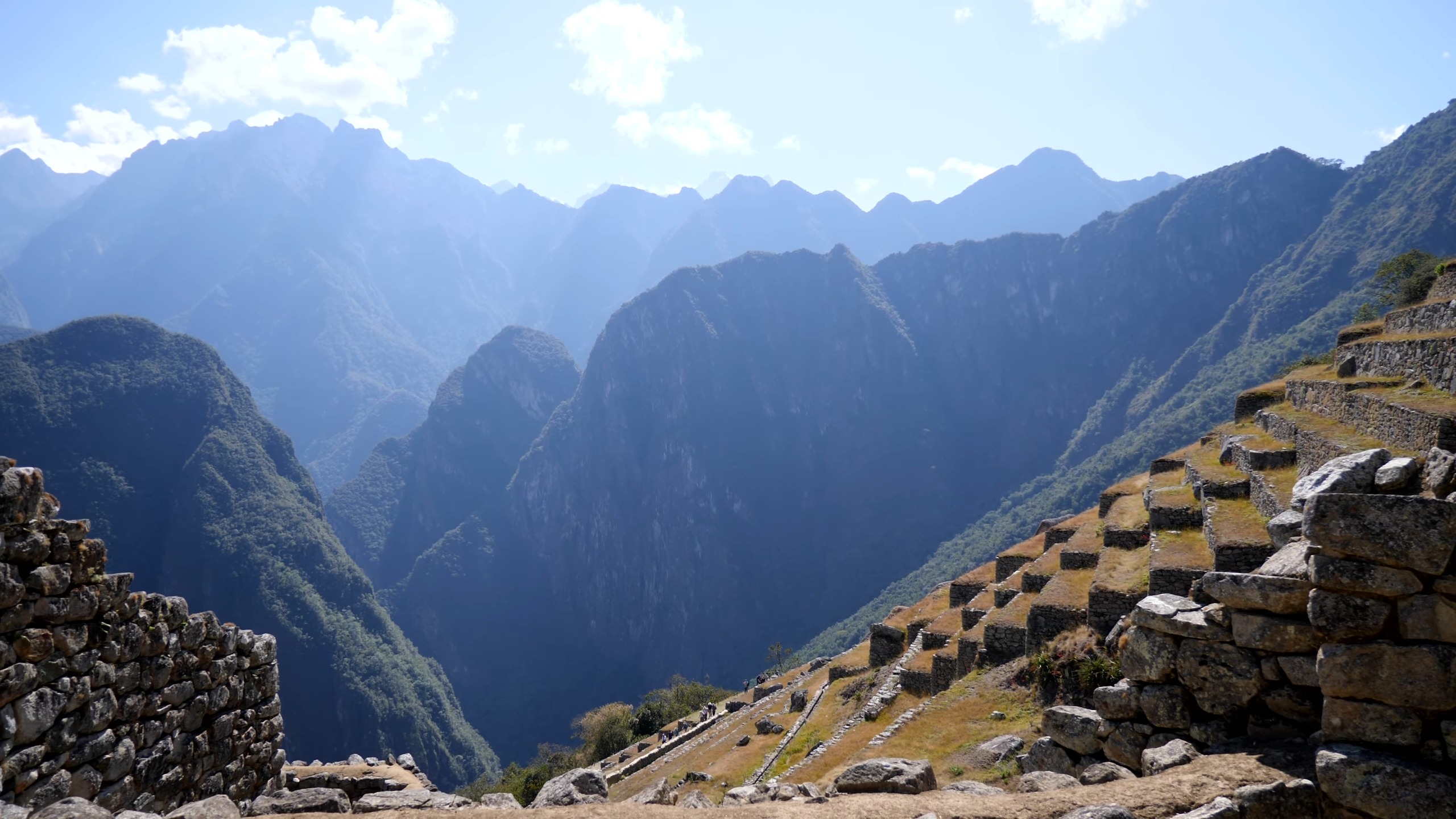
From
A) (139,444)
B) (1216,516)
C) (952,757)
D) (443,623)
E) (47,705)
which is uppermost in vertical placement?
(139,444)

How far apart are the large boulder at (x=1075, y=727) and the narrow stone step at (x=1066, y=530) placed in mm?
20513

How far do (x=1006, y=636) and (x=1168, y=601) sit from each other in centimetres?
1084

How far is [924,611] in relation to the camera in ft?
112

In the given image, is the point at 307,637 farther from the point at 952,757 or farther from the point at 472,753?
the point at 952,757

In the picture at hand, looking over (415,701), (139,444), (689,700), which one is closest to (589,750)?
(689,700)

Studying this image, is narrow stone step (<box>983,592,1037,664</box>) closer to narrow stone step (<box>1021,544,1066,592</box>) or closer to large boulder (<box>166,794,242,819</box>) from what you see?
narrow stone step (<box>1021,544,1066,592</box>)

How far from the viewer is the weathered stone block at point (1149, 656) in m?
8.05

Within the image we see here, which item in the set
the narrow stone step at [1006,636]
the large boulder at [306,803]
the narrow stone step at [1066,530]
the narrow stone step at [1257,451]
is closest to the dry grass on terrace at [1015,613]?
the narrow stone step at [1006,636]

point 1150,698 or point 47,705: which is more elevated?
point 47,705

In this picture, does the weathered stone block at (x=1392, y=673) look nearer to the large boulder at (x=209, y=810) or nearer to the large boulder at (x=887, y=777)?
the large boulder at (x=887, y=777)

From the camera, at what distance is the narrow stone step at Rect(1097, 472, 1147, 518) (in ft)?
92.8

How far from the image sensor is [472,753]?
429 feet

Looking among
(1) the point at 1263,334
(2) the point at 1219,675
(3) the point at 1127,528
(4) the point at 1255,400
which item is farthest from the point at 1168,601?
(1) the point at 1263,334

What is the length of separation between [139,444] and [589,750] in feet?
430
